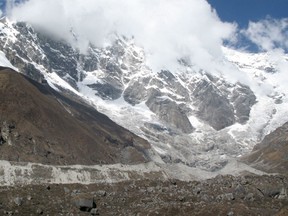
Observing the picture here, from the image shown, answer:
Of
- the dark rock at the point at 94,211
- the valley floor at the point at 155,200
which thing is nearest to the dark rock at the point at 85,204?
the valley floor at the point at 155,200

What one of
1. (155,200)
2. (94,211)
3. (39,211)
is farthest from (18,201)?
(155,200)

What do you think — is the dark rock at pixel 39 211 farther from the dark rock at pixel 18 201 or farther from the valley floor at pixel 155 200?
the dark rock at pixel 18 201

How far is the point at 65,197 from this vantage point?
116812 millimetres

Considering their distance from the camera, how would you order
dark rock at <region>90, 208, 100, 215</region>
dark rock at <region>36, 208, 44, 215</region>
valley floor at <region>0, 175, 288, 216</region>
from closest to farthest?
valley floor at <region>0, 175, 288, 216</region>, dark rock at <region>36, 208, 44, 215</region>, dark rock at <region>90, 208, 100, 215</region>

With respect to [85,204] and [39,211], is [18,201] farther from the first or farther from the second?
[85,204]

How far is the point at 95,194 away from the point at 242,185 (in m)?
28.8

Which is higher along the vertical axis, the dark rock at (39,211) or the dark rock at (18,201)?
the dark rock at (39,211)

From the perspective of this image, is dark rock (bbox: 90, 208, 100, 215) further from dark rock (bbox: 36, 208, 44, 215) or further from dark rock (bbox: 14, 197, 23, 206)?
dark rock (bbox: 14, 197, 23, 206)

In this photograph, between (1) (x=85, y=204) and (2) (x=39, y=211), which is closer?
(2) (x=39, y=211)

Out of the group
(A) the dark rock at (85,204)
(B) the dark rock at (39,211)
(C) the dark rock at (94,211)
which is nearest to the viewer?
(B) the dark rock at (39,211)

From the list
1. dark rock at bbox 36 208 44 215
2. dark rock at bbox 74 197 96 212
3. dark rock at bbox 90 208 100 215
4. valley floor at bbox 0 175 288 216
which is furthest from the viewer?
dark rock at bbox 74 197 96 212

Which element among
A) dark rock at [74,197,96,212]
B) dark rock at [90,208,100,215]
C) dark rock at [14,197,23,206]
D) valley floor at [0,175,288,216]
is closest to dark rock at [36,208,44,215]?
valley floor at [0,175,288,216]

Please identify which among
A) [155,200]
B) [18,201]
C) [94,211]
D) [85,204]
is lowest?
[18,201]

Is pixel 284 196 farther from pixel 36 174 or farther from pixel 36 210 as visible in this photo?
pixel 36 174
